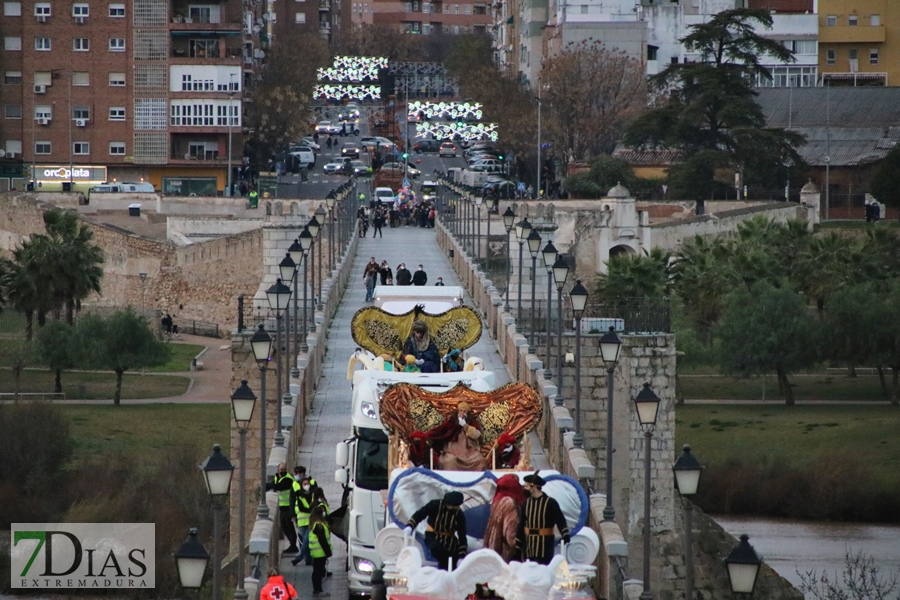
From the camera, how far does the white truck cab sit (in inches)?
675

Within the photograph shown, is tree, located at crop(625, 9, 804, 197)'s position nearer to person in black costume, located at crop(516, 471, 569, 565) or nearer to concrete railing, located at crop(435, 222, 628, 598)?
concrete railing, located at crop(435, 222, 628, 598)

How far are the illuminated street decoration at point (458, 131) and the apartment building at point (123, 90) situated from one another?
66.4ft

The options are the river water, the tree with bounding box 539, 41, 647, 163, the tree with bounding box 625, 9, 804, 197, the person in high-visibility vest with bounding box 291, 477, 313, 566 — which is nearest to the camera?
the person in high-visibility vest with bounding box 291, 477, 313, 566

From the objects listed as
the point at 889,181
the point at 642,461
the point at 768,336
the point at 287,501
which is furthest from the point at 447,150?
the point at 287,501

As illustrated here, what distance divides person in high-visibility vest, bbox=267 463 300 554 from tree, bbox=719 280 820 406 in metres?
31.9

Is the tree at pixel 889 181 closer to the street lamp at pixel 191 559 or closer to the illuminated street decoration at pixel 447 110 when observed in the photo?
the illuminated street decoration at pixel 447 110

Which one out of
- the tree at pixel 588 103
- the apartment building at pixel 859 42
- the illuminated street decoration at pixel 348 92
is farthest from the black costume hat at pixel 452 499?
the illuminated street decoration at pixel 348 92

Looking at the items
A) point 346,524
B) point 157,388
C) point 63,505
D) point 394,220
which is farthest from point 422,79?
point 346,524

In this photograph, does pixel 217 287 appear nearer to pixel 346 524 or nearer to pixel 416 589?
pixel 346 524

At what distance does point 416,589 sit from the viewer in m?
14.4

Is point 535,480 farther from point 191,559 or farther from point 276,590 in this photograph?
point 191,559

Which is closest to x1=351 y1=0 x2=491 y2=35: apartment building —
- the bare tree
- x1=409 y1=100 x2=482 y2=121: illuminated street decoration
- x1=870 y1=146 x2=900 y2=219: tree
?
x1=409 y1=100 x2=482 y2=121: illuminated street decoration

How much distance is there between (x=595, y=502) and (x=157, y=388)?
109 feet

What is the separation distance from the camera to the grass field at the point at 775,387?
50438 mm
